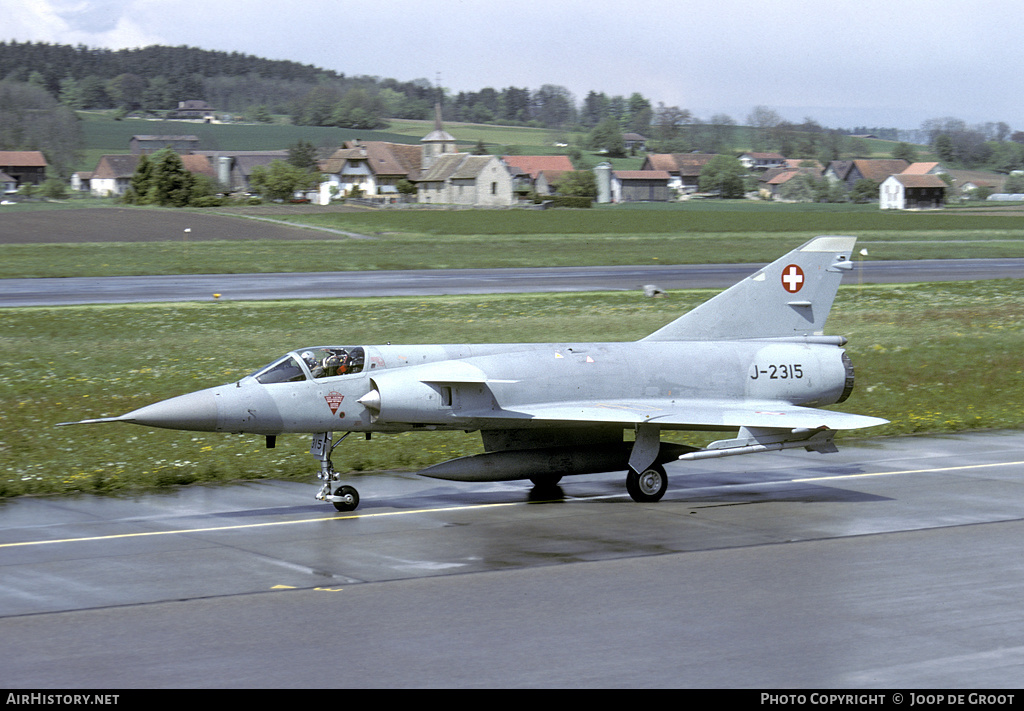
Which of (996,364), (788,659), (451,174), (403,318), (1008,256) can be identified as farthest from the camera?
(451,174)

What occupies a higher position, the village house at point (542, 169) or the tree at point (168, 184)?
the village house at point (542, 169)

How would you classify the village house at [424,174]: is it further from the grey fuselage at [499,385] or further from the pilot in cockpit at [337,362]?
the pilot in cockpit at [337,362]

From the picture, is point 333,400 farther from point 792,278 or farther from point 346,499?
point 792,278

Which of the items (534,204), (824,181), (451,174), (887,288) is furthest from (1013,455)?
(824,181)

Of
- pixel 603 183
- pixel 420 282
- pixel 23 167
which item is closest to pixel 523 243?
pixel 420 282

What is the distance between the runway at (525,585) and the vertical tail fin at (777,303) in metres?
2.48

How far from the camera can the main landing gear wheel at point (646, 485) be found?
17297 millimetres

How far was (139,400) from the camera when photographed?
24.0 m

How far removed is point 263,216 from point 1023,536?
93.6 metres

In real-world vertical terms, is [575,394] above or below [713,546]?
above


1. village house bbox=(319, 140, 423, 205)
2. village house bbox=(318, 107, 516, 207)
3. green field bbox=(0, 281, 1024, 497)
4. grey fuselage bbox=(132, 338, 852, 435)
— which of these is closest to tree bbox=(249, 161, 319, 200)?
village house bbox=(318, 107, 516, 207)

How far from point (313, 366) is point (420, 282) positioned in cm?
3232

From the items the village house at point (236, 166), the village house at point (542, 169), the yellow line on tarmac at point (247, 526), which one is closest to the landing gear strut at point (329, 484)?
the yellow line on tarmac at point (247, 526)

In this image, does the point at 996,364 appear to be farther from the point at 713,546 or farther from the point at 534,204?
the point at 534,204
